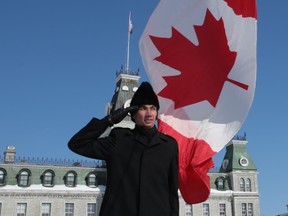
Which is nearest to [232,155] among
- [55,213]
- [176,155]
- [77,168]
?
[77,168]

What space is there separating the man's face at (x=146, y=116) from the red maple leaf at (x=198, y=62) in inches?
121

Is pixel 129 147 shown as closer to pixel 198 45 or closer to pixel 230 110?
pixel 230 110

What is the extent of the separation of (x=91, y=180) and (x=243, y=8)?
34.3m

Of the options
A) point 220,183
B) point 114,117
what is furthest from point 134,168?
point 220,183

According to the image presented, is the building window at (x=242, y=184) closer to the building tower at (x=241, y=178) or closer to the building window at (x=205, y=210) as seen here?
the building tower at (x=241, y=178)

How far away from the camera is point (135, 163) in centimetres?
410

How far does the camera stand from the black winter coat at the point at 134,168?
3.95 metres

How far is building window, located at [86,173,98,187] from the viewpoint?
3975cm

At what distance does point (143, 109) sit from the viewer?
4.39 metres

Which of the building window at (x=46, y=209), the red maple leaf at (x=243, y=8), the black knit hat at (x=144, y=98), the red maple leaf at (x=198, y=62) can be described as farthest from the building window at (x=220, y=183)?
the black knit hat at (x=144, y=98)

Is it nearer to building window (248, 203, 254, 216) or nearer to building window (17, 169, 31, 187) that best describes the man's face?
building window (17, 169, 31, 187)

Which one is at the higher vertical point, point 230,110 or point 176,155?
point 230,110

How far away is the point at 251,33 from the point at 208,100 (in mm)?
1404

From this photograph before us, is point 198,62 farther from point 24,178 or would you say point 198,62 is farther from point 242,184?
point 242,184
